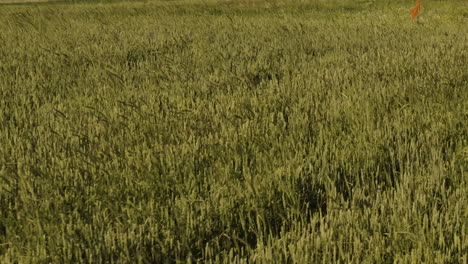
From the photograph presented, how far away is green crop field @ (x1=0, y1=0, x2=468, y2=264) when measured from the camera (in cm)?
199

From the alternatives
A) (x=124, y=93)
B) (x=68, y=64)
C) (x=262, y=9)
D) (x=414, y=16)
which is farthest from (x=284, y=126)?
(x=262, y=9)

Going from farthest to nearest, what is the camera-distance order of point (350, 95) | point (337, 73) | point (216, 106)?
point (337, 73), point (350, 95), point (216, 106)

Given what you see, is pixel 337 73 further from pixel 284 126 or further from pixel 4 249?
pixel 4 249

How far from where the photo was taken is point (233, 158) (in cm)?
287

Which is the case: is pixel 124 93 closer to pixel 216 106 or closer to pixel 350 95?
pixel 216 106

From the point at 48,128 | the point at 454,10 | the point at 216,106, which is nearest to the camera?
the point at 48,128

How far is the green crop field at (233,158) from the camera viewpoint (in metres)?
1.99

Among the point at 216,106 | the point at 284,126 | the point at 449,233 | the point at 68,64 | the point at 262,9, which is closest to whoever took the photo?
the point at 449,233

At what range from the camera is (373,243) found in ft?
6.31

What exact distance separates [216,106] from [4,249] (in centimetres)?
197

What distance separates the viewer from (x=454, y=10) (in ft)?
44.9

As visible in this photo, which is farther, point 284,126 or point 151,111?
point 151,111

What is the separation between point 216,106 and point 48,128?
44.4 inches

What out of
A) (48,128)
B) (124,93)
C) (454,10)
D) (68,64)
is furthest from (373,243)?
(454,10)
